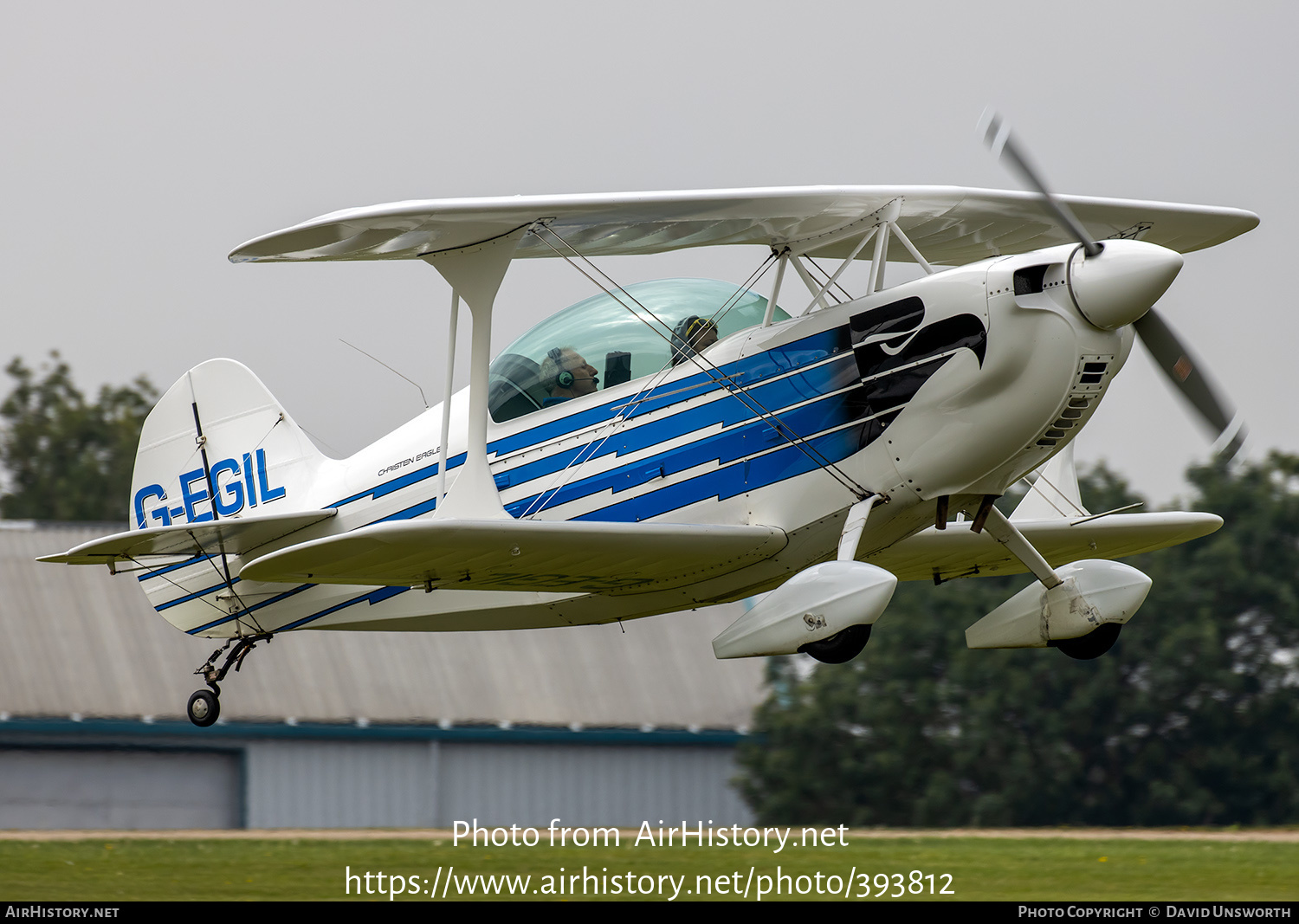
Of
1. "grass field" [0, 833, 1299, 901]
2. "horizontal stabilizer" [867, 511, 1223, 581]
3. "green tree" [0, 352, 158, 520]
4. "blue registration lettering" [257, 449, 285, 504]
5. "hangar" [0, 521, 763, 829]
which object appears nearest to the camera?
"horizontal stabilizer" [867, 511, 1223, 581]

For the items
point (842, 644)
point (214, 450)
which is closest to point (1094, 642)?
point (842, 644)

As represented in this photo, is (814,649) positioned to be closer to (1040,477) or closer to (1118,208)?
(1040,477)

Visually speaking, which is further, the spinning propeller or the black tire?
the black tire

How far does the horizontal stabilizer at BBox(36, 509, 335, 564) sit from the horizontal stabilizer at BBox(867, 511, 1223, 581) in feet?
14.4

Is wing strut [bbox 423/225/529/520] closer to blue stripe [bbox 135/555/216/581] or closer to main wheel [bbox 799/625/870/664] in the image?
main wheel [bbox 799/625/870/664]

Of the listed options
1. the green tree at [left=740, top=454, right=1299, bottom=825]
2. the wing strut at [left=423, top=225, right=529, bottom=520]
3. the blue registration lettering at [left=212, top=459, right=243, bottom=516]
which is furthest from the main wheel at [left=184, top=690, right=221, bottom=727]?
the green tree at [left=740, top=454, right=1299, bottom=825]

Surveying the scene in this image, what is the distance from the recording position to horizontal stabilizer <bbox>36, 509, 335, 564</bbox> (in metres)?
11.2

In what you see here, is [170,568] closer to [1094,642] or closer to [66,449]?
[1094,642]

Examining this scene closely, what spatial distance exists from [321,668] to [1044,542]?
21.5 meters

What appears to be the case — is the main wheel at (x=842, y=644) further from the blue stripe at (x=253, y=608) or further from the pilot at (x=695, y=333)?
the blue stripe at (x=253, y=608)

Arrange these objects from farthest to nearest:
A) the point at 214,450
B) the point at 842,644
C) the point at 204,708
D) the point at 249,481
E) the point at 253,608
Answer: the point at 214,450, the point at 249,481, the point at 253,608, the point at 204,708, the point at 842,644

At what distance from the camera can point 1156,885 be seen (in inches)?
532

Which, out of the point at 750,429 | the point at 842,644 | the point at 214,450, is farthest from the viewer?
A: the point at 214,450

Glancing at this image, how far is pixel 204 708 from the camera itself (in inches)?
541
